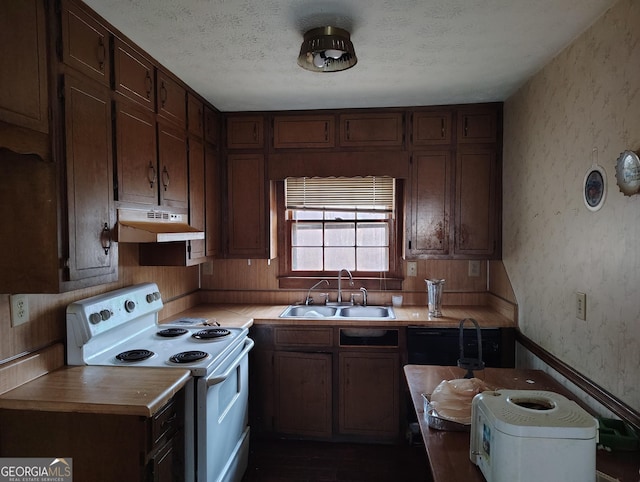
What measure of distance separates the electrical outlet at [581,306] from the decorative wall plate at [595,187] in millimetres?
399

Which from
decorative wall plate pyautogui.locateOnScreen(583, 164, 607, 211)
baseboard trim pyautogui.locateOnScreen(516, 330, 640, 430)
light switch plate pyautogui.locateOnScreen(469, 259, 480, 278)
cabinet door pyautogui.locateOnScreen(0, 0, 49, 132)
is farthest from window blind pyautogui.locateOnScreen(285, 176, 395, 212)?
cabinet door pyautogui.locateOnScreen(0, 0, 49, 132)

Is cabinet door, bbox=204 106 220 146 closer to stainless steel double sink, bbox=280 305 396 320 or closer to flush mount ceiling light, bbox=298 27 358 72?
flush mount ceiling light, bbox=298 27 358 72

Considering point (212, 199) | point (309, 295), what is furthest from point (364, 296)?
point (212, 199)

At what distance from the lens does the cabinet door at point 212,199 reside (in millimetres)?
2943

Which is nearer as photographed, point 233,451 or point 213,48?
point 213,48

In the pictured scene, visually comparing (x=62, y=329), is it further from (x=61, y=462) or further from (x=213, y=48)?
(x=213, y=48)

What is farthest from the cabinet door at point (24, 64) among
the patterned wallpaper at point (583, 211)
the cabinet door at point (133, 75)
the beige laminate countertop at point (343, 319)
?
the patterned wallpaper at point (583, 211)

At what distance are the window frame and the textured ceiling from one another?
90cm

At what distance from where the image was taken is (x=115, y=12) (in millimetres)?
1721

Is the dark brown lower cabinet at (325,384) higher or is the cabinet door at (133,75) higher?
the cabinet door at (133,75)

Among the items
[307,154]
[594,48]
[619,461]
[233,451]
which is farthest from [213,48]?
[619,461]

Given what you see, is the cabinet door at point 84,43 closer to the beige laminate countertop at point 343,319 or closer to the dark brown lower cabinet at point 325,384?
the beige laminate countertop at point 343,319

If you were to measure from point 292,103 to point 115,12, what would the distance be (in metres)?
1.43

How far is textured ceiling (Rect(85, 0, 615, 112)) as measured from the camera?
1.67m
